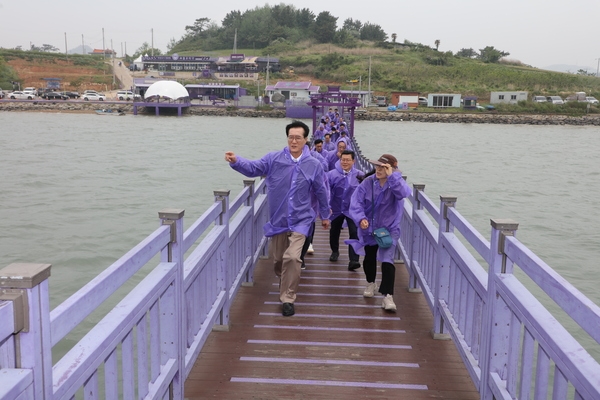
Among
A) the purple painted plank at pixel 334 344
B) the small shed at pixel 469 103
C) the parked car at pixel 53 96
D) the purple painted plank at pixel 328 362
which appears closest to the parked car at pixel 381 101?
the small shed at pixel 469 103

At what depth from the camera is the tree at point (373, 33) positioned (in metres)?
145

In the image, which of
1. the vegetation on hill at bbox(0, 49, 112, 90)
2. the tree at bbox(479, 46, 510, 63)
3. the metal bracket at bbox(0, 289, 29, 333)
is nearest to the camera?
the metal bracket at bbox(0, 289, 29, 333)

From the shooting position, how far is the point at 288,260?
5.33m

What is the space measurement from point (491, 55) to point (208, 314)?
134 metres

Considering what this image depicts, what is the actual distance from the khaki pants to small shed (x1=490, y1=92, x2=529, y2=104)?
273ft

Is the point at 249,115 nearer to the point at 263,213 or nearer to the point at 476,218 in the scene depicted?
the point at 476,218

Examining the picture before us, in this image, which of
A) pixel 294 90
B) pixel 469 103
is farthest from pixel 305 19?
pixel 469 103

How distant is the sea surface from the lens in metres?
13.8

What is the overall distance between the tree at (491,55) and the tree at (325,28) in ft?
112

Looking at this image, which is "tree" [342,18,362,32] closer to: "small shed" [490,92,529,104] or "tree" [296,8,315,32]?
"tree" [296,8,315,32]

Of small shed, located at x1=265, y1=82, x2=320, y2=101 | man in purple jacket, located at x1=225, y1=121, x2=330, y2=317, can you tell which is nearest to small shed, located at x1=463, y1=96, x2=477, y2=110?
small shed, located at x1=265, y1=82, x2=320, y2=101

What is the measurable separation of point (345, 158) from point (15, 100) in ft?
256

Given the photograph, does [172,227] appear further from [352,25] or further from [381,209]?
[352,25]

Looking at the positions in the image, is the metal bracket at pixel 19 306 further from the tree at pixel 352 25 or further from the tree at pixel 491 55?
the tree at pixel 352 25
